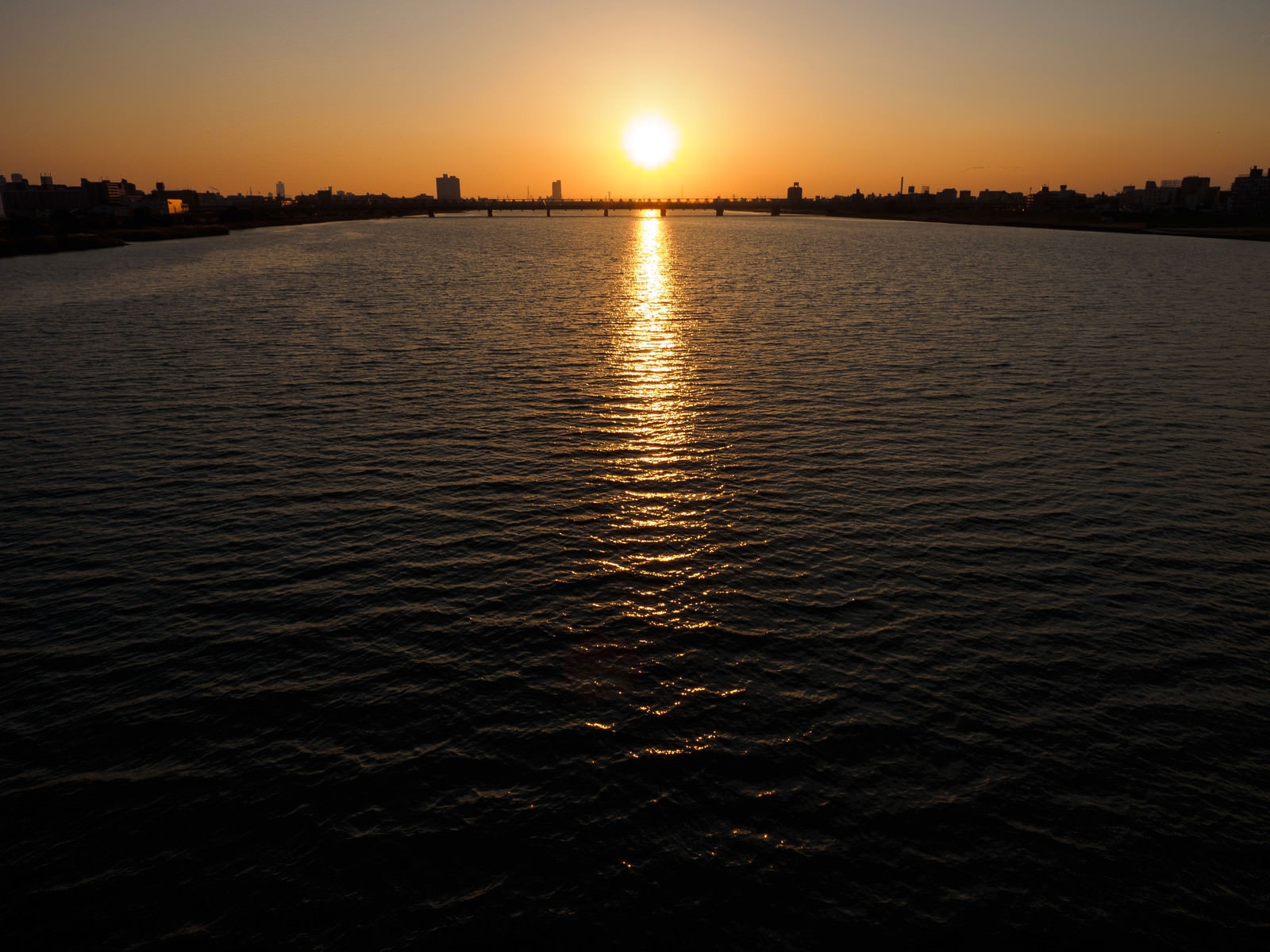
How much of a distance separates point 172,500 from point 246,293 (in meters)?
76.1

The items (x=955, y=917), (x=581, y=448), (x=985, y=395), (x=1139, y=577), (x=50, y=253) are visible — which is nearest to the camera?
(x=955, y=917)

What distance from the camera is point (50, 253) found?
16325cm

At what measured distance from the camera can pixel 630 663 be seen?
20281 millimetres

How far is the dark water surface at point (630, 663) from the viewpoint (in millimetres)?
14086

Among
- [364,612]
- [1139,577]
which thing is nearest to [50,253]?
[364,612]

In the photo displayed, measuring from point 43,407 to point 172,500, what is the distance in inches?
819

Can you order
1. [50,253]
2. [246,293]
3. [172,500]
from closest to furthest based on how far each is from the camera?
[172,500]
[246,293]
[50,253]

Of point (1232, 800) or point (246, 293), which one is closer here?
point (1232, 800)

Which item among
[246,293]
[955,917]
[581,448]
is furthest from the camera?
[246,293]

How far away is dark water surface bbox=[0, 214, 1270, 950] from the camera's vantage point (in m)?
14.1

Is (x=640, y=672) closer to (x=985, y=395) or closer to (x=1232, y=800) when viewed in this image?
(x=1232, y=800)

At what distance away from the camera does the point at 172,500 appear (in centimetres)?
3039

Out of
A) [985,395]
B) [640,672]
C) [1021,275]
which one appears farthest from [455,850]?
[1021,275]

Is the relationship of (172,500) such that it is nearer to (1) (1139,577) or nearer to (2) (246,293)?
(1) (1139,577)
